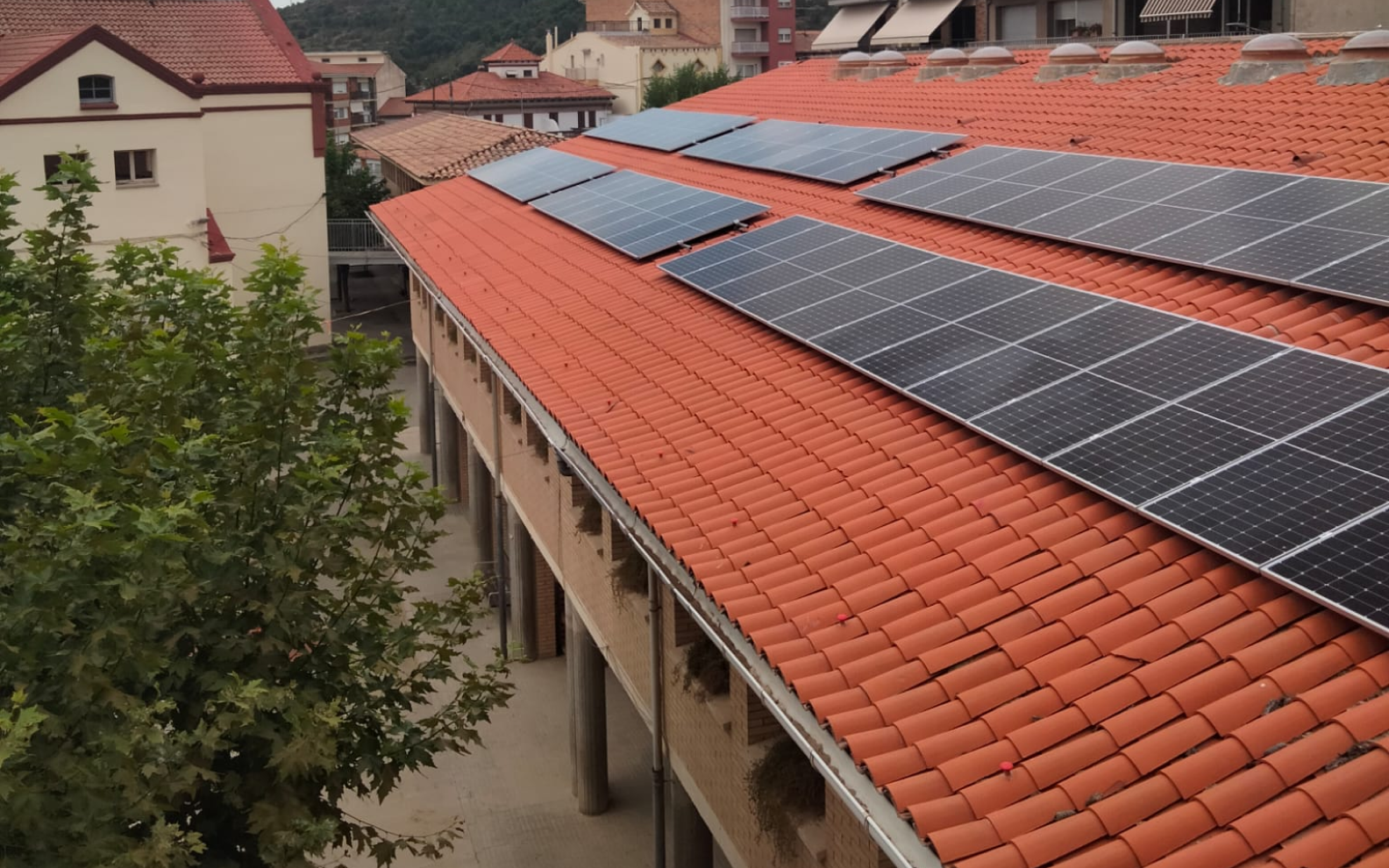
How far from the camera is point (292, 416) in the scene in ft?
34.3

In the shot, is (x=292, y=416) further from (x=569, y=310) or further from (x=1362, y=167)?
(x=1362, y=167)

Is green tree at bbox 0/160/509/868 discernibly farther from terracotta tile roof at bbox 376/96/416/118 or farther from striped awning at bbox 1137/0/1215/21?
terracotta tile roof at bbox 376/96/416/118

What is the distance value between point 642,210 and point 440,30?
122285 mm

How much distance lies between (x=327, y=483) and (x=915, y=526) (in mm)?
4169

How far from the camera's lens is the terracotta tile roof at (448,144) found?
45531 mm

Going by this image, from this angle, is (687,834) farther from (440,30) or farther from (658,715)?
(440,30)

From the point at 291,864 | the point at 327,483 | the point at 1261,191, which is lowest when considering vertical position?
the point at 291,864

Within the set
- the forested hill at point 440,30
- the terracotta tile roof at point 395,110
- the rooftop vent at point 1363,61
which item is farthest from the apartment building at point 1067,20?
the forested hill at point 440,30

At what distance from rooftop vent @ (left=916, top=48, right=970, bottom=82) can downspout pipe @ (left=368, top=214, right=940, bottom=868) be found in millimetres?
15505

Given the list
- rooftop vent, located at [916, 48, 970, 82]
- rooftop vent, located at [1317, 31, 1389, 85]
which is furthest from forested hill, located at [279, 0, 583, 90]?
rooftop vent, located at [1317, 31, 1389, 85]

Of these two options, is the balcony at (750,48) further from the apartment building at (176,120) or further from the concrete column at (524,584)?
the concrete column at (524,584)

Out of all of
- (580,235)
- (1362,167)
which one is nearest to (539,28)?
(580,235)

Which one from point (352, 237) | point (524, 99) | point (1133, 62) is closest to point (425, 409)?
point (352, 237)

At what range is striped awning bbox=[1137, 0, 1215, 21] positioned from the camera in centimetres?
3089
